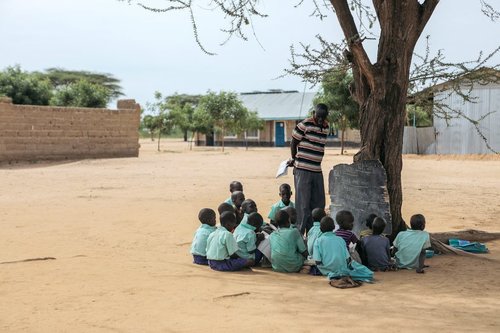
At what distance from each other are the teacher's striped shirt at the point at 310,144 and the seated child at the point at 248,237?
3.91ft

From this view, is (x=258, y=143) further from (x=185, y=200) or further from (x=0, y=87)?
(x=185, y=200)

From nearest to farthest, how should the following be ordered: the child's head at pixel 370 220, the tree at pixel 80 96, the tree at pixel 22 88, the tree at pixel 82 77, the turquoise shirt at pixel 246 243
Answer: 1. the turquoise shirt at pixel 246 243
2. the child's head at pixel 370 220
3. the tree at pixel 22 88
4. the tree at pixel 80 96
5. the tree at pixel 82 77

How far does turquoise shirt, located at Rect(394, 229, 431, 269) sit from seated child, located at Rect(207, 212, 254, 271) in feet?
5.78

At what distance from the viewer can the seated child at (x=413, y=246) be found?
6.64m

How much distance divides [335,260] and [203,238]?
1.59m

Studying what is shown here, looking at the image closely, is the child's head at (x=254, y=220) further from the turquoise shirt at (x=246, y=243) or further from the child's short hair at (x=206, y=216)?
the child's short hair at (x=206, y=216)

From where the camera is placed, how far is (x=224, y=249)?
6.54 m

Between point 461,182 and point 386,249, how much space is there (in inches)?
439

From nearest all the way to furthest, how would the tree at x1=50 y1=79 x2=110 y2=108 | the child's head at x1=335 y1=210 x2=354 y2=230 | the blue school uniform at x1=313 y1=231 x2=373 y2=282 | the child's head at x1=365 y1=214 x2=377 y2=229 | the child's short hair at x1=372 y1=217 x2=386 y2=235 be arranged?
the blue school uniform at x1=313 y1=231 x2=373 y2=282 → the child's head at x1=335 y1=210 x2=354 y2=230 → the child's short hair at x1=372 y1=217 x2=386 y2=235 → the child's head at x1=365 y1=214 x2=377 y2=229 → the tree at x1=50 y1=79 x2=110 y2=108

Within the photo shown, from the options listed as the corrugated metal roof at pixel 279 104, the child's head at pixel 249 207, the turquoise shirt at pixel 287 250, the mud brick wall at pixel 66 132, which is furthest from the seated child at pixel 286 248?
the corrugated metal roof at pixel 279 104

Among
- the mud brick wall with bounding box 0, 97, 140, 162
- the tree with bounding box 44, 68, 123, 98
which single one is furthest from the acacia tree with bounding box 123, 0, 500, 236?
the tree with bounding box 44, 68, 123, 98

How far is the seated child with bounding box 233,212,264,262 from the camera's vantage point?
6816mm

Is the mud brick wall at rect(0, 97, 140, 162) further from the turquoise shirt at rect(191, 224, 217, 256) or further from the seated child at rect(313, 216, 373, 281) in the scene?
the seated child at rect(313, 216, 373, 281)

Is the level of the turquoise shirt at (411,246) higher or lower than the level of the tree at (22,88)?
lower
